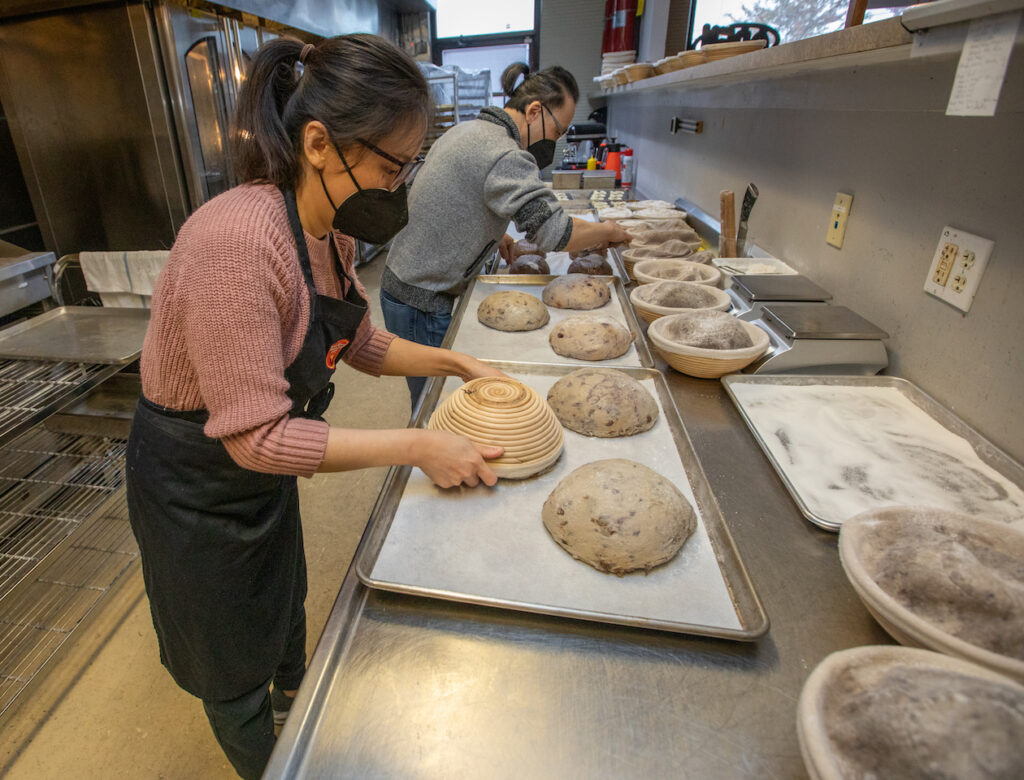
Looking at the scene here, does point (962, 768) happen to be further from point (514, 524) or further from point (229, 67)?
point (229, 67)

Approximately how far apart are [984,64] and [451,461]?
916mm

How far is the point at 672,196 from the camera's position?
343 centimetres

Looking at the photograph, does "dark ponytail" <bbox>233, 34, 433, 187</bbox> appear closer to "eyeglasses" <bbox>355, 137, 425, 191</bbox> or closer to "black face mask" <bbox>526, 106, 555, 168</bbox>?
"eyeglasses" <bbox>355, 137, 425, 191</bbox>

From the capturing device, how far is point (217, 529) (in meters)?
0.98

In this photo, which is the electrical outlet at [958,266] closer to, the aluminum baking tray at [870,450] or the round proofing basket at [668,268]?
the aluminum baking tray at [870,450]

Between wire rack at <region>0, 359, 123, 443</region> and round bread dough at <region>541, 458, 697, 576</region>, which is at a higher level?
round bread dough at <region>541, 458, 697, 576</region>

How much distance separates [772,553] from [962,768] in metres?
0.46

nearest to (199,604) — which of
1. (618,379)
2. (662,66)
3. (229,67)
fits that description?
(618,379)

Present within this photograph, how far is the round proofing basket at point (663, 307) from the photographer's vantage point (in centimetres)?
160

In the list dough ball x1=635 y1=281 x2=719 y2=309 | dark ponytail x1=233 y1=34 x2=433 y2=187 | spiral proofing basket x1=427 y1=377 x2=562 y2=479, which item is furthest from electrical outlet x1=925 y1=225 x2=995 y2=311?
dark ponytail x1=233 y1=34 x2=433 y2=187

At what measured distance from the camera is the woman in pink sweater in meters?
0.73

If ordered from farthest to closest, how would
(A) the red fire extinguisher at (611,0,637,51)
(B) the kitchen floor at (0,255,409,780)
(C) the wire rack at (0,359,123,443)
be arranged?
(A) the red fire extinguisher at (611,0,637,51) < (C) the wire rack at (0,359,123,443) < (B) the kitchen floor at (0,255,409,780)

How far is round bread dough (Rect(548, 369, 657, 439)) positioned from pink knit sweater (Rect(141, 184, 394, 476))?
60 cm

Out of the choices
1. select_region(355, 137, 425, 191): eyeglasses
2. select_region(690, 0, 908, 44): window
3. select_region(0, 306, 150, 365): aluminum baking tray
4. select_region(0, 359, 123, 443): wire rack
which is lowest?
select_region(0, 359, 123, 443): wire rack
